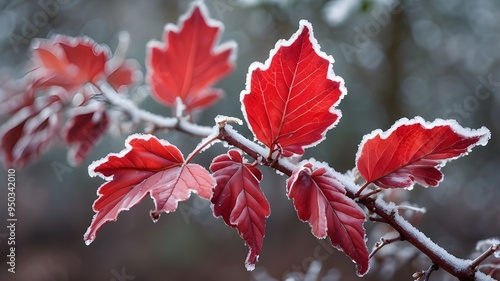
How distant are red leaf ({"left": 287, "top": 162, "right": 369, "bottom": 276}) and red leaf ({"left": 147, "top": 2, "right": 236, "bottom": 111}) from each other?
325mm

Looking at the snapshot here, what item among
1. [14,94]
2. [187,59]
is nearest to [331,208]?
[187,59]

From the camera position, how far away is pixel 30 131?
672mm

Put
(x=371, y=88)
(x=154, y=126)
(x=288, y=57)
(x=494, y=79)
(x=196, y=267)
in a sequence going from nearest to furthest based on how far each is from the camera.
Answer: (x=288, y=57), (x=154, y=126), (x=494, y=79), (x=371, y=88), (x=196, y=267)

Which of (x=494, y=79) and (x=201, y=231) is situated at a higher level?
(x=494, y=79)

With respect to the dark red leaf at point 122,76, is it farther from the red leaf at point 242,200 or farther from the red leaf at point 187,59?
the red leaf at point 242,200

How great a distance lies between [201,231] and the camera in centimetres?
268

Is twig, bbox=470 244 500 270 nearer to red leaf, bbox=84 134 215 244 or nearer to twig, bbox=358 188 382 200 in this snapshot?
twig, bbox=358 188 382 200

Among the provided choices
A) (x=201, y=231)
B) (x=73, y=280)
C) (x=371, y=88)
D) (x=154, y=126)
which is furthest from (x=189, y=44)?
(x=73, y=280)

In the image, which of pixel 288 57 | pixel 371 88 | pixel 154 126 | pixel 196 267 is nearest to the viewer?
pixel 288 57

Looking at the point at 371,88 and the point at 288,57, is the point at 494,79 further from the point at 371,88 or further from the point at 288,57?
the point at 288,57

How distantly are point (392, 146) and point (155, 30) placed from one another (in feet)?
8.63

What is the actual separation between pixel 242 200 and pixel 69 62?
47 centimetres

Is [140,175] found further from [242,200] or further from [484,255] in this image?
[484,255]

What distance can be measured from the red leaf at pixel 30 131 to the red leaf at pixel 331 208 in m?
0.48
